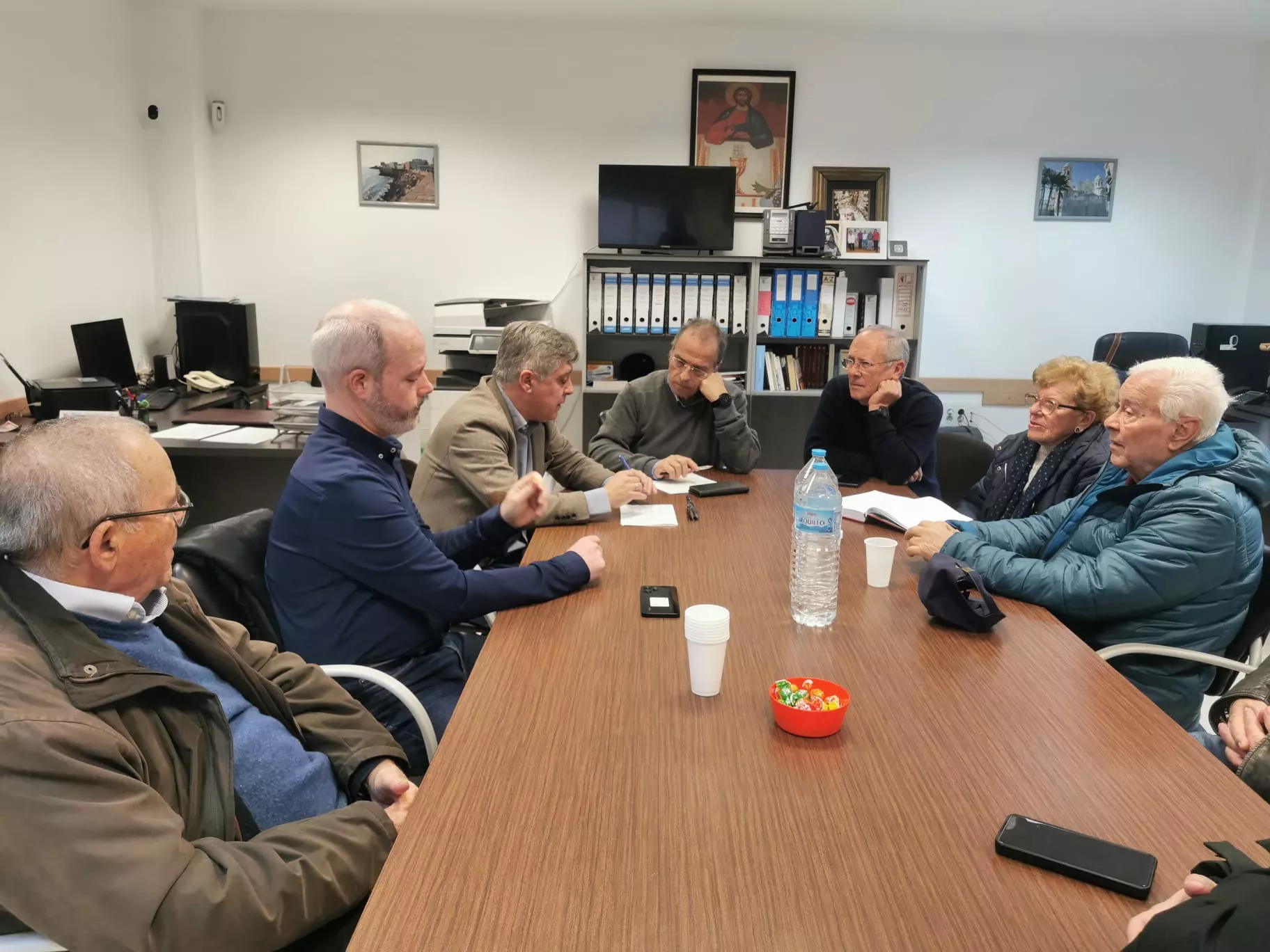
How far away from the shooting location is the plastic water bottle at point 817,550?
1693 mm

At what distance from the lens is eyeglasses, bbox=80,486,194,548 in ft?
3.48

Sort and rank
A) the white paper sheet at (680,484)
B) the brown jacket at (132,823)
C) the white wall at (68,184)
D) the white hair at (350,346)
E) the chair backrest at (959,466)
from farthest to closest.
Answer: the white wall at (68,184)
the chair backrest at (959,466)
the white paper sheet at (680,484)
the white hair at (350,346)
the brown jacket at (132,823)

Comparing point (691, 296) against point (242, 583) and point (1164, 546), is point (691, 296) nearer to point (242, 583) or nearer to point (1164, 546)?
point (1164, 546)

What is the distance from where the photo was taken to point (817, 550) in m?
1.79

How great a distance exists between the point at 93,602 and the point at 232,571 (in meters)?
0.61

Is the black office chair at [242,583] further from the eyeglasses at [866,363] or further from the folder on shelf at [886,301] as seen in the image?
the folder on shelf at [886,301]

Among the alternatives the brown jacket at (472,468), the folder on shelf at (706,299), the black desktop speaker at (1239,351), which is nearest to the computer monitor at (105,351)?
the brown jacket at (472,468)

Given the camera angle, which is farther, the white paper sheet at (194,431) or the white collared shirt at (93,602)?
the white paper sheet at (194,431)

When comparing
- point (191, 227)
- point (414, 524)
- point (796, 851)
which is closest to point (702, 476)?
point (414, 524)

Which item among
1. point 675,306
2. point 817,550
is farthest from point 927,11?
point 817,550

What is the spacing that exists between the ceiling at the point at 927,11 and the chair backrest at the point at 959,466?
2505mm

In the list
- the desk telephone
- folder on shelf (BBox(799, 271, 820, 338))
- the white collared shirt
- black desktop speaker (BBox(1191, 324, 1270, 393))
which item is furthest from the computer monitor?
black desktop speaker (BBox(1191, 324, 1270, 393))

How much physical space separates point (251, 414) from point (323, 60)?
2.32 meters

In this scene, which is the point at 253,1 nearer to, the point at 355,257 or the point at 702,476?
the point at 355,257
